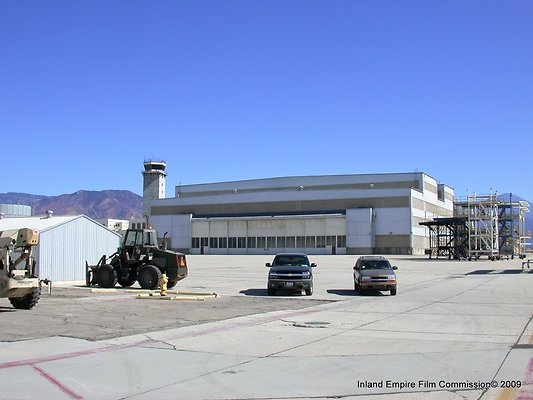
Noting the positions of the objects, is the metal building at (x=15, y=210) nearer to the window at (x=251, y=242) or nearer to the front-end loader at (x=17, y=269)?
the window at (x=251, y=242)

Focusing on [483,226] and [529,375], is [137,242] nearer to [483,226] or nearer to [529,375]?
[529,375]

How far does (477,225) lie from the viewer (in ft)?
276

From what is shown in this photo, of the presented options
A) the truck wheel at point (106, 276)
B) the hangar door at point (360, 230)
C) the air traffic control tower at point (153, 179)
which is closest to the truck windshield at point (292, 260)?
the truck wheel at point (106, 276)

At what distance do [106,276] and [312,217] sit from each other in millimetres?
78046

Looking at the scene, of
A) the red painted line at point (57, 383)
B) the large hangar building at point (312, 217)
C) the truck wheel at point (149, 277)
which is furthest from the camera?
the large hangar building at point (312, 217)

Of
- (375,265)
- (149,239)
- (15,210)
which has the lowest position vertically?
(375,265)

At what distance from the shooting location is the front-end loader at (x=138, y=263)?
28766mm

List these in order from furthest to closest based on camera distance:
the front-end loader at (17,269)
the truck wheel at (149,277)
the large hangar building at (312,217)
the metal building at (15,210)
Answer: the large hangar building at (312,217) → the metal building at (15,210) → the truck wheel at (149,277) → the front-end loader at (17,269)

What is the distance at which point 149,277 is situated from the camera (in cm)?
2809

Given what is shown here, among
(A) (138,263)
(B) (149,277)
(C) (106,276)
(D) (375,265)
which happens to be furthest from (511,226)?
(C) (106,276)

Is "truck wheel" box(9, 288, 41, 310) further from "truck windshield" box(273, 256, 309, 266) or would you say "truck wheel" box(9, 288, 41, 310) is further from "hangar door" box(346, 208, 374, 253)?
"hangar door" box(346, 208, 374, 253)

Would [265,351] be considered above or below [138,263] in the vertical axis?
below

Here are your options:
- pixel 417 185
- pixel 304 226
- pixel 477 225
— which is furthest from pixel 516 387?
pixel 417 185

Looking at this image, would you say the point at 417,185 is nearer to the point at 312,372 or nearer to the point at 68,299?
the point at 68,299
